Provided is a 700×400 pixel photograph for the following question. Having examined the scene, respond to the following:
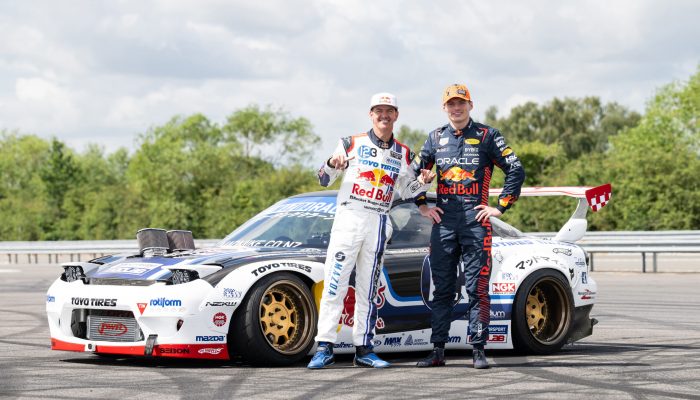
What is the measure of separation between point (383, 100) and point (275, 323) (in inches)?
67.3

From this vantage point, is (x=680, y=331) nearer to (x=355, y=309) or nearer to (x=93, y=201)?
(x=355, y=309)

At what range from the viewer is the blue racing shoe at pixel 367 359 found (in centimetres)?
756

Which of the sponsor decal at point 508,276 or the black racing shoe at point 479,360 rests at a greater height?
the sponsor decal at point 508,276

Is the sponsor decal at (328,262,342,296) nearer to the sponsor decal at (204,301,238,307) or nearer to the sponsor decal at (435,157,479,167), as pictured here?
the sponsor decal at (204,301,238,307)

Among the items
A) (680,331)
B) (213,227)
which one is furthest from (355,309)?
(213,227)

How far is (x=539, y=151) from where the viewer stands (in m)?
69.2

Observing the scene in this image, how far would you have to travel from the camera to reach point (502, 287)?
8602mm

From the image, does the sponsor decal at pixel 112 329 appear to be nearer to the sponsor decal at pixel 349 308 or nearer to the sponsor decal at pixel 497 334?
the sponsor decal at pixel 349 308

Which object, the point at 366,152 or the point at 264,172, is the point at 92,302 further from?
the point at 264,172

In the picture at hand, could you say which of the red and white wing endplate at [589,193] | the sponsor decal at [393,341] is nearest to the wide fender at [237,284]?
the sponsor decal at [393,341]

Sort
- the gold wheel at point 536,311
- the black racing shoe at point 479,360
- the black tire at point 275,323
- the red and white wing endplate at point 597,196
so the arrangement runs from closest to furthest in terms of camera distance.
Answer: the black tire at point 275,323 < the black racing shoe at point 479,360 < the gold wheel at point 536,311 < the red and white wing endplate at point 597,196

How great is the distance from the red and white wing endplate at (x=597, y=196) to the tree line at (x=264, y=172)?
2341 centimetres

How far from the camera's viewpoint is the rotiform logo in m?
7.29

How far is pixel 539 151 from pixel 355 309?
6262cm
